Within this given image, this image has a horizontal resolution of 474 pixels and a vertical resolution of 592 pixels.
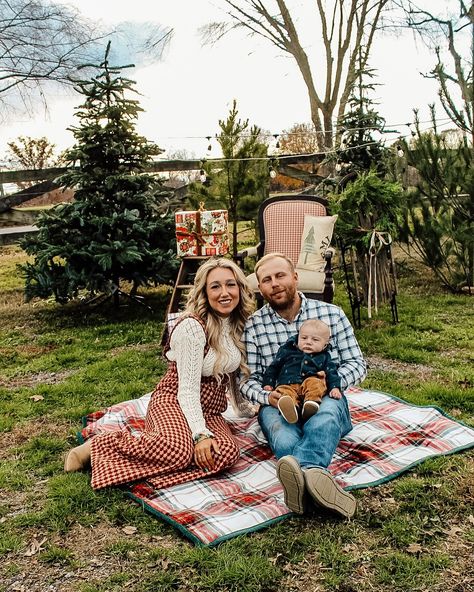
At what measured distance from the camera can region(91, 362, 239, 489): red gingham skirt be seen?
3.14 meters

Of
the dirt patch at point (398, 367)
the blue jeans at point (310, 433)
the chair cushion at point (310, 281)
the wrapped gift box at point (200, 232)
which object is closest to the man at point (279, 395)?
the blue jeans at point (310, 433)

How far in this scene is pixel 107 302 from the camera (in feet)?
26.8

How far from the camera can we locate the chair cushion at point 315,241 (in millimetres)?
6102

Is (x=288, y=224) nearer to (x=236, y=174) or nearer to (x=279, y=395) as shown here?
(x=236, y=174)

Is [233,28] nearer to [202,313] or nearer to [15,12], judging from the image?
[15,12]

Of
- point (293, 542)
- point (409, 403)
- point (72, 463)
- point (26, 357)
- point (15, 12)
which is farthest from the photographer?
point (15, 12)

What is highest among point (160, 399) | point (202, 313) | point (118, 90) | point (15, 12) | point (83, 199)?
point (15, 12)

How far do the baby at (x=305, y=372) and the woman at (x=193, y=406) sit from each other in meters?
0.26

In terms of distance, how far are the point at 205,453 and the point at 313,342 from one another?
804 mm

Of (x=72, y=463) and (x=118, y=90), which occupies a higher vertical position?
(x=118, y=90)

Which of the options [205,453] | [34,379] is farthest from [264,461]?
[34,379]

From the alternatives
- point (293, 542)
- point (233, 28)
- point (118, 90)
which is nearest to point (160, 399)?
point (293, 542)

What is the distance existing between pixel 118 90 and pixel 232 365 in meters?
4.68

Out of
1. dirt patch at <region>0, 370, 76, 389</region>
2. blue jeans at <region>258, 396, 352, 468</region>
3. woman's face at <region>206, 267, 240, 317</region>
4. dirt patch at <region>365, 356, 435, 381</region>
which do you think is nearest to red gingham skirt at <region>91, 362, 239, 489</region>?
blue jeans at <region>258, 396, 352, 468</region>
